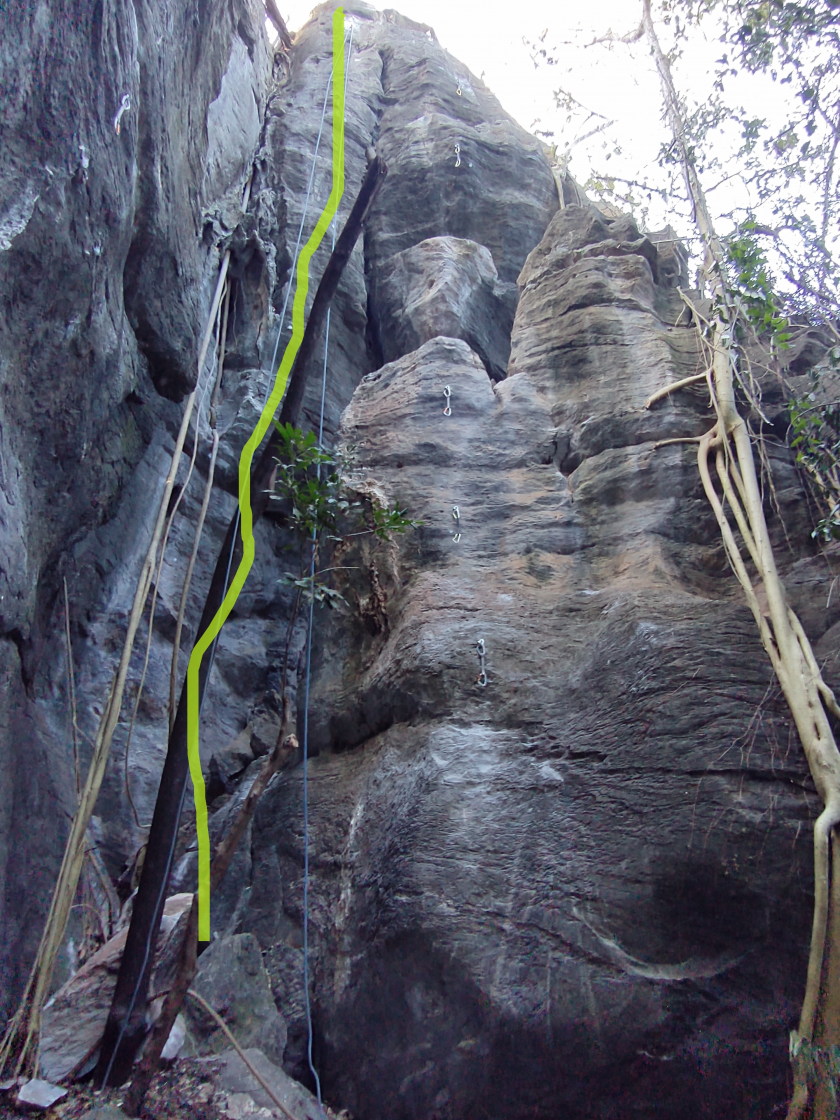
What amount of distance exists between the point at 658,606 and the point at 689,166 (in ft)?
15.3

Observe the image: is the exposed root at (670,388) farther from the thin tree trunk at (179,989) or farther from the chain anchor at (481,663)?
the thin tree trunk at (179,989)

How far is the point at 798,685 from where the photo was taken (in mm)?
2709

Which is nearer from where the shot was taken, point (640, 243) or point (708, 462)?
point (708, 462)

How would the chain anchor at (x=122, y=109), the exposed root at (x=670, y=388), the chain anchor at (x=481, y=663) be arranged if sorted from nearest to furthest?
1. the chain anchor at (x=122, y=109)
2. the chain anchor at (x=481, y=663)
3. the exposed root at (x=670, y=388)

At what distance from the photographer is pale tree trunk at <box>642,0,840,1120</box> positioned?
209 cm

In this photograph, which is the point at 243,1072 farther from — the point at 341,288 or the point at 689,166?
the point at 689,166

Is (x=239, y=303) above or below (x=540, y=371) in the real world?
above

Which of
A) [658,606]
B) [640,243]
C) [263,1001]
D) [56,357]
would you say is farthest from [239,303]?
[263,1001]

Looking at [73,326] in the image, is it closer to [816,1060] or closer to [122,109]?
[122,109]

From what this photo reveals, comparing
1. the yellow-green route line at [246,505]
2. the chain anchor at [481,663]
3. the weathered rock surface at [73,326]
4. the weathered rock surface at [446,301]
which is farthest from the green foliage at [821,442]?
the weathered rock surface at [73,326]

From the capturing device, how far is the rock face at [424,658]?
2.45 meters

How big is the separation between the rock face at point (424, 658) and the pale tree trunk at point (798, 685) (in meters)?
0.12

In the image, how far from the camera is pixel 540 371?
16.7 feet

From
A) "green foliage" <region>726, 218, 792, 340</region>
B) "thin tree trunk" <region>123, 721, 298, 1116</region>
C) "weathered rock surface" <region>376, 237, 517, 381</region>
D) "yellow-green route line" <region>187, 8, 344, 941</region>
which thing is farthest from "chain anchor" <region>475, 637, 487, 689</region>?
"weathered rock surface" <region>376, 237, 517, 381</region>
